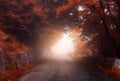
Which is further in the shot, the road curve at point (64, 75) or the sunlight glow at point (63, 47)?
the sunlight glow at point (63, 47)

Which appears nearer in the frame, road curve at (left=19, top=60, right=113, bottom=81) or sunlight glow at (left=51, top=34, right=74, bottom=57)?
road curve at (left=19, top=60, right=113, bottom=81)

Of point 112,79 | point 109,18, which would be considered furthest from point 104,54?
point 112,79

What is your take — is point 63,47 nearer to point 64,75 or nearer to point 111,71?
point 111,71

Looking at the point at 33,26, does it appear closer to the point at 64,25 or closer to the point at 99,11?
the point at 64,25

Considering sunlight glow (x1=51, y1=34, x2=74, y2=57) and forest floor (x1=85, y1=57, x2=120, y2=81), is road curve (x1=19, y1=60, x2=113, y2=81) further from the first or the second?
sunlight glow (x1=51, y1=34, x2=74, y2=57)

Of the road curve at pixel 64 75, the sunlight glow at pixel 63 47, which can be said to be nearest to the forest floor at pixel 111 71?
the road curve at pixel 64 75

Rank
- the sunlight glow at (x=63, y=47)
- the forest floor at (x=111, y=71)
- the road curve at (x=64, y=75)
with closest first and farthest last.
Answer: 1. the road curve at (x=64, y=75)
2. the forest floor at (x=111, y=71)
3. the sunlight glow at (x=63, y=47)

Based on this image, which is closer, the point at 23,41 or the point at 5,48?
the point at 5,48

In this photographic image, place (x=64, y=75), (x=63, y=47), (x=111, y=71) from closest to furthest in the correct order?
(x=64, y=75), (x=111, y=71), (x=63, y=47)

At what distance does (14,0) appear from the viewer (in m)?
30.9

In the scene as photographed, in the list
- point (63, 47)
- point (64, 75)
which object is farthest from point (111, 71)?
point (63, 47)

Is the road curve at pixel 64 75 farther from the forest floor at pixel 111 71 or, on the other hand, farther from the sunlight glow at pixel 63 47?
the sunlight glow at pixel 63 47

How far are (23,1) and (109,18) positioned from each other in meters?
12.8

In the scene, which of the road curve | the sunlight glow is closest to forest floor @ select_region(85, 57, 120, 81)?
the road curve
